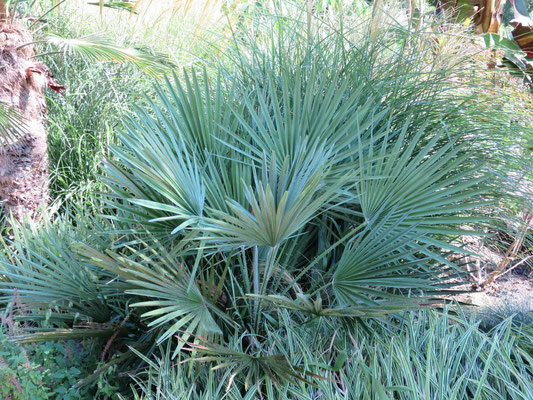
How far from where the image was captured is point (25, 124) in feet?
10.6

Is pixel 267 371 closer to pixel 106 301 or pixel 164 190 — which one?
pixel 164 190

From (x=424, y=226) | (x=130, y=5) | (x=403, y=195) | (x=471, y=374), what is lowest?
(x=471, y=374)

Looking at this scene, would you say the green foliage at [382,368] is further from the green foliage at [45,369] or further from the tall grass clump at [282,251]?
the green foliage at [45,369]

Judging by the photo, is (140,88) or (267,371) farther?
(140,88)

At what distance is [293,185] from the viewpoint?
201 centimetres

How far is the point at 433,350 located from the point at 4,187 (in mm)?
3002

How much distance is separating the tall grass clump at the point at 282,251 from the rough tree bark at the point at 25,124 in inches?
30.3

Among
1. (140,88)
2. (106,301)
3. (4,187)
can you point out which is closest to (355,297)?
(106,301)

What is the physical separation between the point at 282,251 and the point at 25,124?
2.15 m

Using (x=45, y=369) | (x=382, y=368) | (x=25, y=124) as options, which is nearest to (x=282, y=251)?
(x=382, y=368)

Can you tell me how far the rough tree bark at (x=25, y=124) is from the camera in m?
3.21

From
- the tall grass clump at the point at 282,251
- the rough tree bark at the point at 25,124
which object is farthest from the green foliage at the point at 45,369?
the rough tree bark at the point at 25,124

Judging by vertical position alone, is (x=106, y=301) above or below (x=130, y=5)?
below

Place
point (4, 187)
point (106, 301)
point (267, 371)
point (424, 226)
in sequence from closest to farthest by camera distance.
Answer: point (267, 371) → point (424, 226) → point (106, 301) → point (4, 187)
